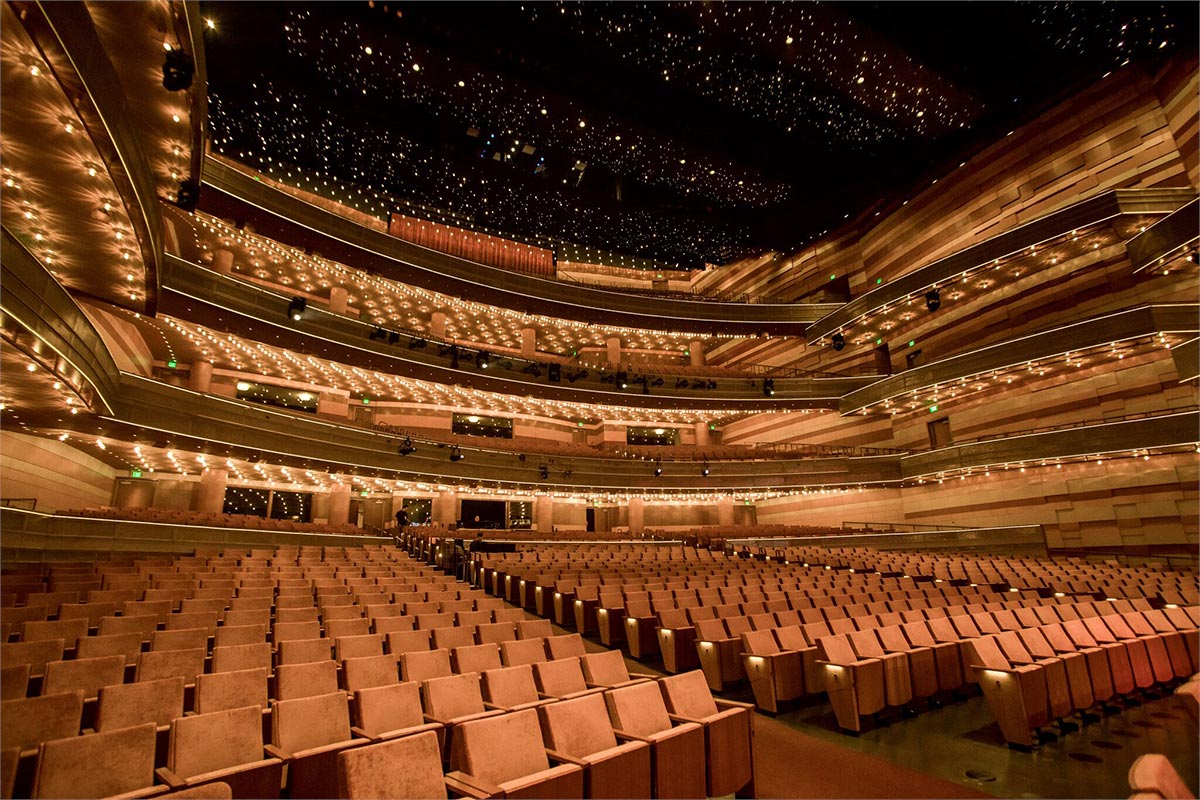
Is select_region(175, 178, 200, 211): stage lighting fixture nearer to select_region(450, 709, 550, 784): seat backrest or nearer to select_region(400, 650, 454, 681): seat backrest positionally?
select_region(400, 650, 454, 681): seat backrest

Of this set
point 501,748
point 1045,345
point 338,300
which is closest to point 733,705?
point 501,748

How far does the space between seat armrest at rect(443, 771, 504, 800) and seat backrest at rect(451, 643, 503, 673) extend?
1.48m

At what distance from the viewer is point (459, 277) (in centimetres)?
1880

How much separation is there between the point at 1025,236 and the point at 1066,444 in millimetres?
5279

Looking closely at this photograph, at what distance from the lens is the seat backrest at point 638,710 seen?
2.79m

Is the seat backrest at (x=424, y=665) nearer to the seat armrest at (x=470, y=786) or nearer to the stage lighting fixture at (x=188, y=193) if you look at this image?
the seat armrest at (x=470, y=786)

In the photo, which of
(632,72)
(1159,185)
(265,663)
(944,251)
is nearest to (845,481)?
(944,251)

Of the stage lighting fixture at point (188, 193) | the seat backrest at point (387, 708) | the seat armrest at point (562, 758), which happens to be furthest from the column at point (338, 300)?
the seat armrest at point (562, 758)

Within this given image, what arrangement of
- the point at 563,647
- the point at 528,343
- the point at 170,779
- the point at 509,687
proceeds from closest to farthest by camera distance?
the point at 170,779
the point at 509,687
the point at 563,647
the point at 528,343

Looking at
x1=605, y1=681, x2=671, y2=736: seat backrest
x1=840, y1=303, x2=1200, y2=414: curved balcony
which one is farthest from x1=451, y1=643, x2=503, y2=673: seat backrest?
x1=840, y1=303, x2=1200, y2=414: curved balcony

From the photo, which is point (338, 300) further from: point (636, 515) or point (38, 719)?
point (38, 719)

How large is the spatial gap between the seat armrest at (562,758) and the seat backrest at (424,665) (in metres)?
1.29

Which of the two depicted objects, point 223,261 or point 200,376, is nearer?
point 223,261

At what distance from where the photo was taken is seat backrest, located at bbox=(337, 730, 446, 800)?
1975 millimetres
